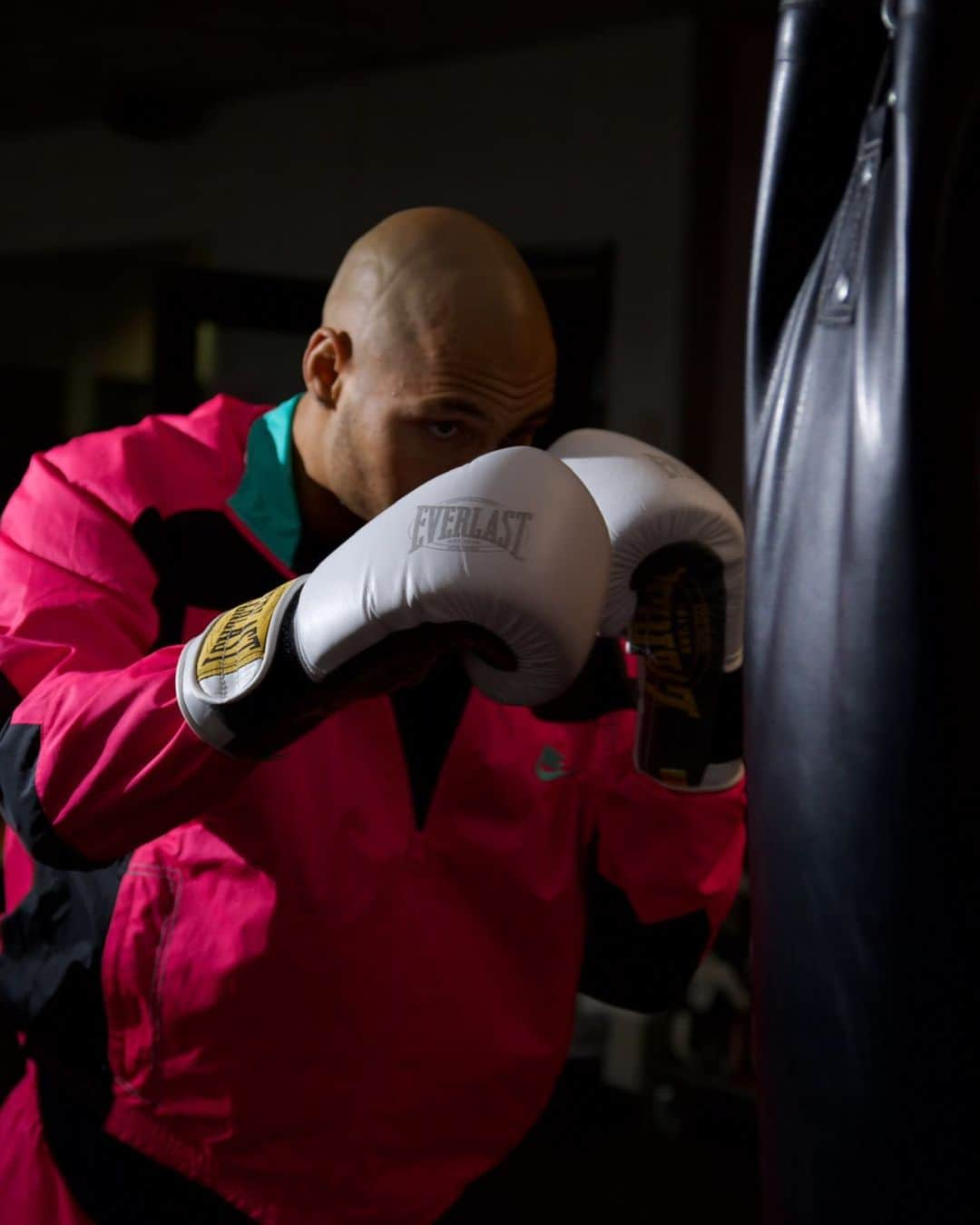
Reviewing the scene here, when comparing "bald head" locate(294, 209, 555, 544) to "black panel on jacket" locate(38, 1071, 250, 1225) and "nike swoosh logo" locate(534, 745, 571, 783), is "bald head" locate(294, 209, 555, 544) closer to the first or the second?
"nike swoosh logo" locate(534, 745, 571, 783)

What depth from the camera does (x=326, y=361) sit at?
32.3 inches

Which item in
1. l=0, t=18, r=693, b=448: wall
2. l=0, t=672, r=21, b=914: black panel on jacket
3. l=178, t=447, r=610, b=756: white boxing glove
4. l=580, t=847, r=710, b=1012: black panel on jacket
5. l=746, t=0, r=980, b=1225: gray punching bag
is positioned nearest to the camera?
l=746, t=0, r=980, b=1225: gray punching bag

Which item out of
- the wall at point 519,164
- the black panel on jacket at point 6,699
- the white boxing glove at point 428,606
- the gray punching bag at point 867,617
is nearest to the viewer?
the gray punching bag at point 867,617

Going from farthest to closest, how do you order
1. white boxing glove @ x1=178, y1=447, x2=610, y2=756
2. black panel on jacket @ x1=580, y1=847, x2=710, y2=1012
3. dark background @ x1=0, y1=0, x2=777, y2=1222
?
dark background @ x1=0, y1=0, x2=777, y2=1222, black panel on jacket @ x1=580, y1=847, x2=710, y2=1012, white boxing glove @ x1=178, y1=447, x2=610, y2=756

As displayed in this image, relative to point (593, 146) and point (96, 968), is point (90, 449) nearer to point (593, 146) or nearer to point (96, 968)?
point (96, 968)

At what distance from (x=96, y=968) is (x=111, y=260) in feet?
14.3

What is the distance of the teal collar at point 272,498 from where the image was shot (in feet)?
2.84

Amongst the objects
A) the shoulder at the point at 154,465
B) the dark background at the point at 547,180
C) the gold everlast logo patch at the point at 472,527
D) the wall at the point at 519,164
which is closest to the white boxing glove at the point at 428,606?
the gold everlast logo patch at the point at 472,527

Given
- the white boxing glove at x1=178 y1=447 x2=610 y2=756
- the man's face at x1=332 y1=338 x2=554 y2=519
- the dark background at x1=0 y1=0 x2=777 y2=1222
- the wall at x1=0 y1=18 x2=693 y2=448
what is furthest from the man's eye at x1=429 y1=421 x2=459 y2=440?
the wall at x1=0 y1=18 x2=693 y2=448

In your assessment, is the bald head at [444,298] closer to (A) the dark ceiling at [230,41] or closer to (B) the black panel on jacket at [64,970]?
(B) the black panel on jacket at [64,970]

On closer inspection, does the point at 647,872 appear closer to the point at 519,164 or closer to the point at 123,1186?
the point at 123,1186

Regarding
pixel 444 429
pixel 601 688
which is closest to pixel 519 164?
pixel 601 688

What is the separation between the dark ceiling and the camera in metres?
2.85

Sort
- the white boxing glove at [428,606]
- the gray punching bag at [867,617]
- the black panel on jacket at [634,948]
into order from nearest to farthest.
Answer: the gray punching bag at [867,617] → the white boxing glove at [428,606] → the black panel on jacket at [634,948]
